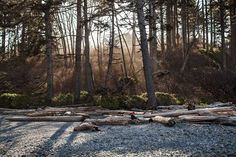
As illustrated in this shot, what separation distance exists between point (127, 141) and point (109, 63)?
55.1ft

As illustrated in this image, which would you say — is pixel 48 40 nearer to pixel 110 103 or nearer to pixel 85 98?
pixel 85 98

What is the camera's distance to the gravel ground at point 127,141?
27.3 ft

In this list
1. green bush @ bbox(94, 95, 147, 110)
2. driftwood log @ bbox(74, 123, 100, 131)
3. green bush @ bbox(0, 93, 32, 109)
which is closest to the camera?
driftwood log @ bbox(74, 123, 100, 131)

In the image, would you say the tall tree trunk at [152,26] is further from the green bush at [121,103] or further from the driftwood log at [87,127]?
the driftwood log at [87,127]

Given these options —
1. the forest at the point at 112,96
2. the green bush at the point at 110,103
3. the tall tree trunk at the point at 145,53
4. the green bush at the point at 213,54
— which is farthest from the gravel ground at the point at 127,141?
the green bush at the point at 213,54

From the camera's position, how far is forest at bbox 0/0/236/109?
20.0m

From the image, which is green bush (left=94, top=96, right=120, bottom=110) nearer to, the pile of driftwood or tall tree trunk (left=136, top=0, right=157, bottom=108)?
the pile of driftwood

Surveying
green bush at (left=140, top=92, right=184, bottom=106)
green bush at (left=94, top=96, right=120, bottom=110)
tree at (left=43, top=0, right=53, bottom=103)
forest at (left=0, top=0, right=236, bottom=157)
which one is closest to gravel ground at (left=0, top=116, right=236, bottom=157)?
forest at (left=0, top=0, right=236, bottom=157)

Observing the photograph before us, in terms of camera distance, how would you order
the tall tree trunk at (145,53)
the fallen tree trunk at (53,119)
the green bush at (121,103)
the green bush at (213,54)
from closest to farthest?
the fallen tree trunk at (53,119), the tall tree trunk at (145,53), the green bush at (121,103), the green bush at (213,54)

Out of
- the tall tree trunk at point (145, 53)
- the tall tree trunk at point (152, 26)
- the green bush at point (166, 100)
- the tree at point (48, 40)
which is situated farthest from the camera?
the tree at point (48, 40)

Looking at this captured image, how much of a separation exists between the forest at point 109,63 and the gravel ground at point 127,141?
23.0 ft

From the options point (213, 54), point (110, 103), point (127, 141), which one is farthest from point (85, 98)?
point (213, 54)

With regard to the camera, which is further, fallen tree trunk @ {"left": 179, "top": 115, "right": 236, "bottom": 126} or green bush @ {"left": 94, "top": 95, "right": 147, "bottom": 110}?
green bush @ {"left": 94, "top": 95, "right": 147, "bottom": 110}

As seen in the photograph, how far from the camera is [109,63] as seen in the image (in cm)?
2605
